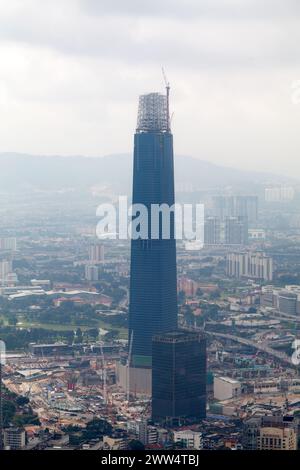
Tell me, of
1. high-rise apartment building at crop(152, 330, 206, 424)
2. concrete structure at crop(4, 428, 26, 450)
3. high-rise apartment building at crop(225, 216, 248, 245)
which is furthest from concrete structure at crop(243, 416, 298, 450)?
high-rise apartment building at crop(225, 216, 248, 245)

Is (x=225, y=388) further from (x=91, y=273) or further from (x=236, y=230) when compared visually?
(x=91, y=273)

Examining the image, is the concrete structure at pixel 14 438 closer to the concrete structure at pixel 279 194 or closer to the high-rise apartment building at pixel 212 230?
the concrete structure at pixel 279 194

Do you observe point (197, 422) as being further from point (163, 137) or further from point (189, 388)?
point (163, 137)

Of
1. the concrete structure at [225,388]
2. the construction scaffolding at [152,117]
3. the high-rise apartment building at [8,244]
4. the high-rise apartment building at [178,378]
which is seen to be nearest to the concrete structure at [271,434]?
the high-rise apartment building at [178,378]

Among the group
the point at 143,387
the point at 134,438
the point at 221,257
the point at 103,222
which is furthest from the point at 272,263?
the point at 134,438

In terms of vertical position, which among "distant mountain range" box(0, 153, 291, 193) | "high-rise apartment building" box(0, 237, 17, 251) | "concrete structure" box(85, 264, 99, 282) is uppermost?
"distant mountain range" box(0, 153, 291, 193)

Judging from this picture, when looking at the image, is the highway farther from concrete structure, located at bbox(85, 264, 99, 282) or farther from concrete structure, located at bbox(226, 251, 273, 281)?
concrete structure, located at bbox(85, 264, 99, 282)

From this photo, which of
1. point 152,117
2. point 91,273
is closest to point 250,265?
point 91,273
